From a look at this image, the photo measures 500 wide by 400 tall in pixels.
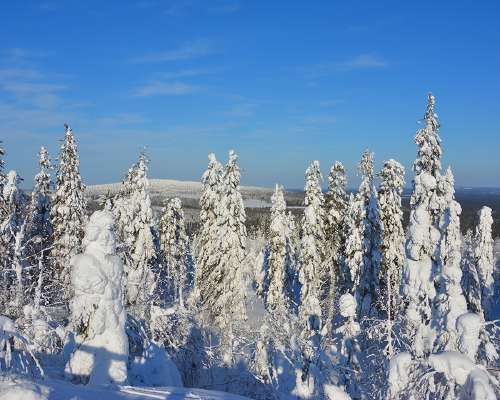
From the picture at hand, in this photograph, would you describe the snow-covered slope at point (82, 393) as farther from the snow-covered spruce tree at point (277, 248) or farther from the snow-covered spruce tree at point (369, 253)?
the snow-covered spruce tree at point (277, 248)

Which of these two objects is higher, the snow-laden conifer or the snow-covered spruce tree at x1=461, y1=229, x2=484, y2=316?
the snow-laden conifer

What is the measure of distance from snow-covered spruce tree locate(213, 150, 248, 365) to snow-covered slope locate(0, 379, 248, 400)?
20.9 metres

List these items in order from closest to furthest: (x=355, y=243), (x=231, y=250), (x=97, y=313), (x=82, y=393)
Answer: (x=82, y=393)
(x=97, y=313)
(x=231, y=250)
(x=355, y=243)

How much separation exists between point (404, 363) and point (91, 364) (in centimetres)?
636

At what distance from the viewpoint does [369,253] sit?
3030 centimetres

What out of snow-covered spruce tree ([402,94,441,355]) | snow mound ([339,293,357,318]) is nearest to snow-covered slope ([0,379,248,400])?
snow-covered spruce tree ([402,94,441,355])

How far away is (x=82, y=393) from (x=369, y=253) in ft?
83.1

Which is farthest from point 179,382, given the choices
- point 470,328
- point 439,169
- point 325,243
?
point 325,243

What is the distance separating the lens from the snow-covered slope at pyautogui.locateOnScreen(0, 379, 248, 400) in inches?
233

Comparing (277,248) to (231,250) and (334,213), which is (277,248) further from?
(231,250)

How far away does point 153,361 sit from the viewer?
12.3m

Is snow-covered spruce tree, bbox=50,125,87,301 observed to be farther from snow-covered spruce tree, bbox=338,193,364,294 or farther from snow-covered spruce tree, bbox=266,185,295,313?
snow-covered spruce tree, bbox=338,193,364,294

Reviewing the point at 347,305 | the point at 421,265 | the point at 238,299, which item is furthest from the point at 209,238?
the point at 421,265

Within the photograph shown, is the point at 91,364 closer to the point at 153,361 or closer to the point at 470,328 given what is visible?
the point at 153,361
